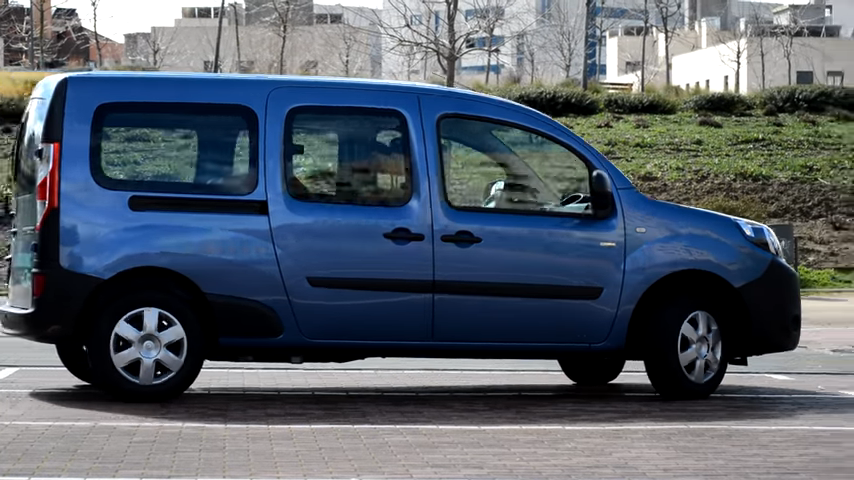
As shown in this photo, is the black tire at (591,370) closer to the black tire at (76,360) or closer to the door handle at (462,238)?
the door handle at (462,238)

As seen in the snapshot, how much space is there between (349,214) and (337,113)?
629mm

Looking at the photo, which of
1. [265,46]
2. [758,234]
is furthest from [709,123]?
[265,46]

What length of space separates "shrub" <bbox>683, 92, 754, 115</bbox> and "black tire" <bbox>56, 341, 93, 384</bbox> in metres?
33.6

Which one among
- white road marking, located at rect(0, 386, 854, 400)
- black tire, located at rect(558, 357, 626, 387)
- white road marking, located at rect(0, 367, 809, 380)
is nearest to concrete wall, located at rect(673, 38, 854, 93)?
white road marking, located at rect(0, 367, 809, 380)

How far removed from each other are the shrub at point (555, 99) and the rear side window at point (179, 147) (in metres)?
30.6

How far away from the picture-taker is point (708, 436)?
783 cm

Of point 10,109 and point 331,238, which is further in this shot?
point 10,109

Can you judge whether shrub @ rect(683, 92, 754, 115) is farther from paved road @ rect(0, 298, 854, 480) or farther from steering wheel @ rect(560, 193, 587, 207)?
steering wheel @ rect(560, 193, 587, 207)

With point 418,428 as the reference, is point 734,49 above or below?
above

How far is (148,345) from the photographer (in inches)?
341

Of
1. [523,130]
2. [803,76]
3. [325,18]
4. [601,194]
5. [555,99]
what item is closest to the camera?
[601,194]

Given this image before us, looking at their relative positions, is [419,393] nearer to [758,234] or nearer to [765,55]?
[758,234]

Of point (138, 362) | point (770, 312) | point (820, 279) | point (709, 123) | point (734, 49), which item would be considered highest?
point (734, 49)

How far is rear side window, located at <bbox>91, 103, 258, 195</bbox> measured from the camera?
8.70 m
